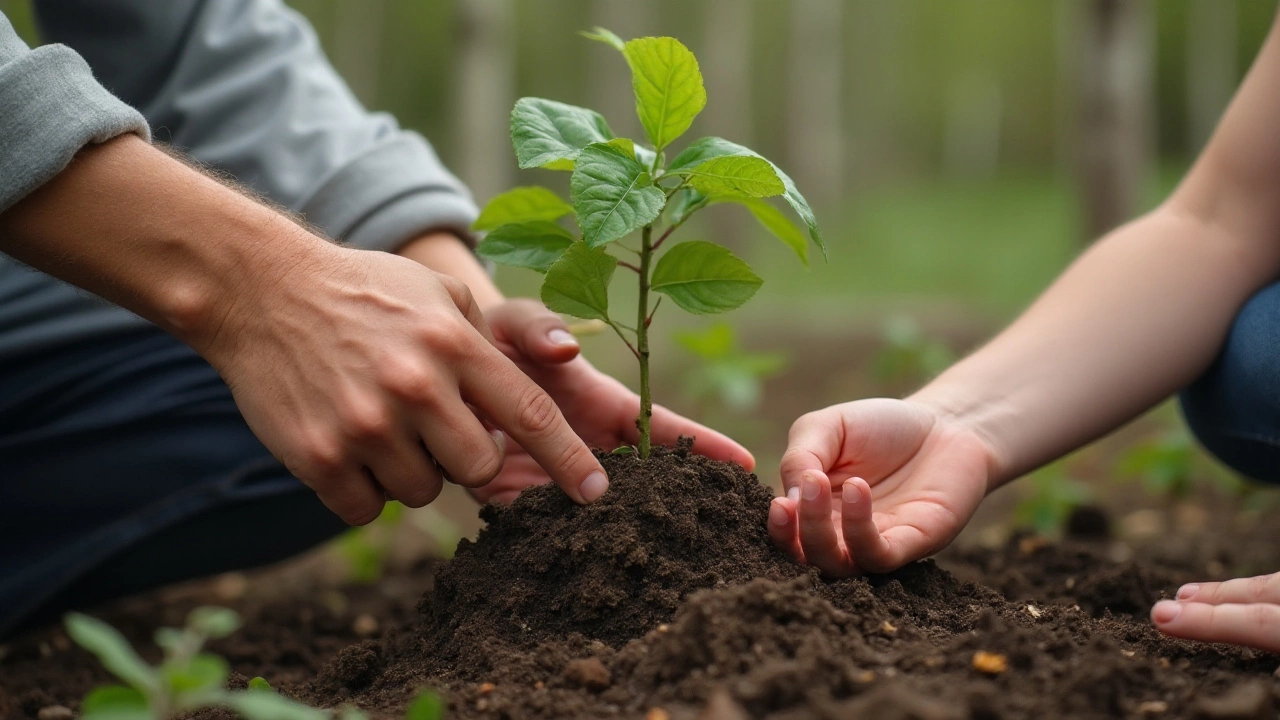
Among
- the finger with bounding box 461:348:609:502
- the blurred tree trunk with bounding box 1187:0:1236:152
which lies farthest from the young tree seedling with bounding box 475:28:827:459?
the blurred tree trunk with bounding box 1187:0:1236:152

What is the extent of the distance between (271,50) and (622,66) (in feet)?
42.2

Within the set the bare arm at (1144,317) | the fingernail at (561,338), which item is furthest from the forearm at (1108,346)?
the fingernail at (561,338)

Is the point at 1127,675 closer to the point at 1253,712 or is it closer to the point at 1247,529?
the point at 1253,712

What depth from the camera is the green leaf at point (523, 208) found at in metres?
1.66

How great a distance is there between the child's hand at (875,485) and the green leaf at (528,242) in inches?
18.7

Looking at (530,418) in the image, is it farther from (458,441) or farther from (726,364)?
(726,364)

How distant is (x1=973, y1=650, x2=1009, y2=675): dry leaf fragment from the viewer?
1.17m

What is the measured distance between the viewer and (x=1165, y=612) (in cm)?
136

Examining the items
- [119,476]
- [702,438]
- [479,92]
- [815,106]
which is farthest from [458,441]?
[815,106]

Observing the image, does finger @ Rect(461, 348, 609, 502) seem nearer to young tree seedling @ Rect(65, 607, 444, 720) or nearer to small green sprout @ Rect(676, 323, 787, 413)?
young tree seedling @ Rect(65, 607, 444, 720)

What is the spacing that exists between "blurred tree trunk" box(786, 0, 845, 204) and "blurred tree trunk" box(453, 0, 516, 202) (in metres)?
10.5

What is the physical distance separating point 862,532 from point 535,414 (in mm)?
501

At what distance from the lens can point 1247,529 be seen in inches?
118

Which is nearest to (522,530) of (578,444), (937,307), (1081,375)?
(578,444)
